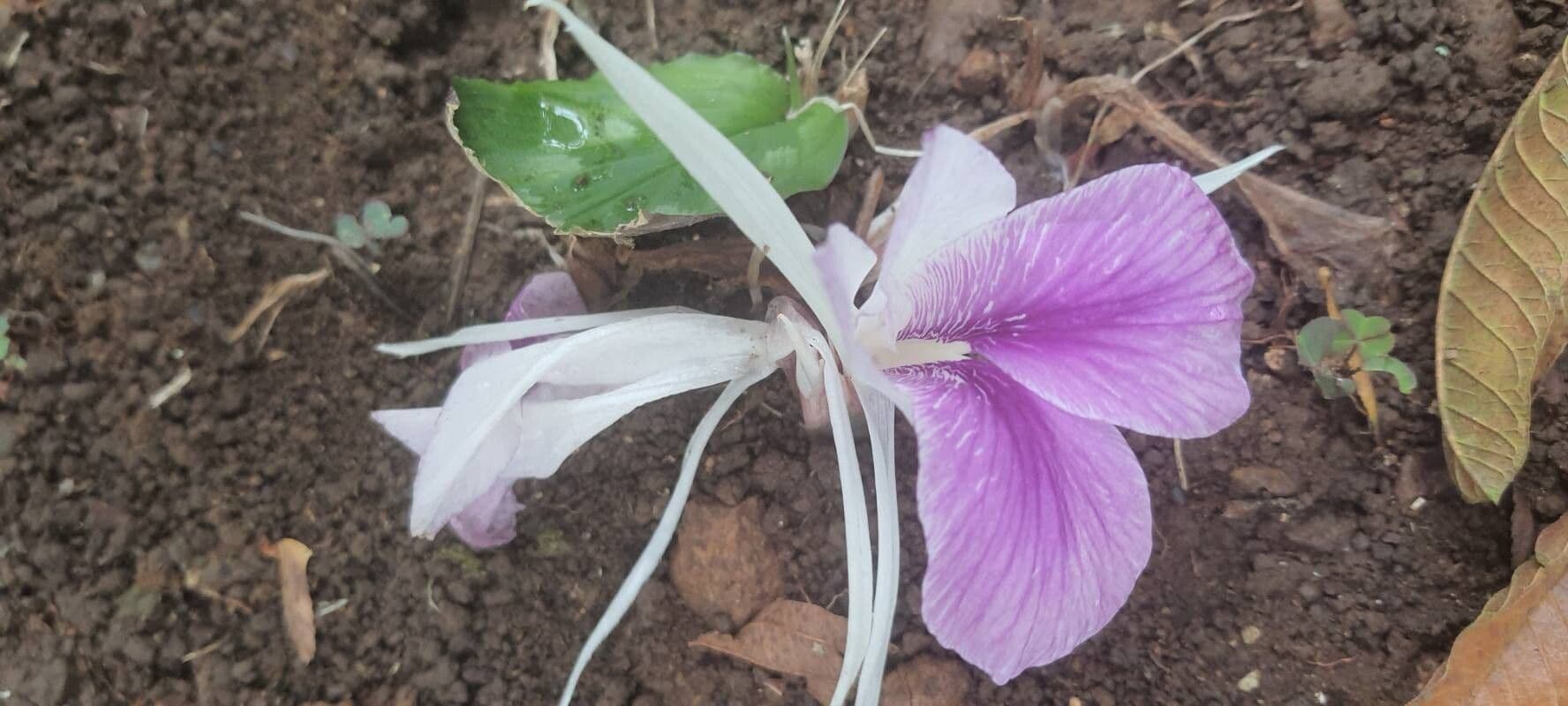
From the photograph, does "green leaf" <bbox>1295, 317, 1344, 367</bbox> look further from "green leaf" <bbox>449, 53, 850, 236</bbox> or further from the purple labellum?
the purple labellum

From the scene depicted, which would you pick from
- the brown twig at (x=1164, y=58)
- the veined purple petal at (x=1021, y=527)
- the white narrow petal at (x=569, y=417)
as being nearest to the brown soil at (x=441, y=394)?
the brown twig at (x=1164, y=58)

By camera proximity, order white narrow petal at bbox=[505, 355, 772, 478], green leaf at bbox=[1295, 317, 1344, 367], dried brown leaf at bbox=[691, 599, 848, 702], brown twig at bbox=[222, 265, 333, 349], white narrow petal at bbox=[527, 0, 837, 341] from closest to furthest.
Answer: white narrow petal at bbox=[527, 0, 837, 341], white narrow petal at bbox=[505, 355, 772, 478], green leaf at bbox=[1295, 317, 1344, 367], dried brown leaf at bbox=[691, 599, 848, 702], brown twig at bbox=[222, 265, 333, 349]

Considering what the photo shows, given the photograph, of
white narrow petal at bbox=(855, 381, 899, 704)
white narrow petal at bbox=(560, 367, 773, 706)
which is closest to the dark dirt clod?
white narrow petal at bbox=(560, 367, 773, 706)

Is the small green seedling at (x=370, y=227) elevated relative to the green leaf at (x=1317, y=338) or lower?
lower

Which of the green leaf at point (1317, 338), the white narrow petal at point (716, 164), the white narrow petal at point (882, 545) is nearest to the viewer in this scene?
the white narrow petal at point (716, 164)

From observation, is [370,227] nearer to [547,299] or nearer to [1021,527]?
[547,299]

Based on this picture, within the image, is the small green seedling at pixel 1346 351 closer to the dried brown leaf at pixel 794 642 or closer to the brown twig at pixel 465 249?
the dried brown leaf at pixel 794 642

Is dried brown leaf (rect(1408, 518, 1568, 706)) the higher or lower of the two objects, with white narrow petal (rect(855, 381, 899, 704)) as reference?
lower
